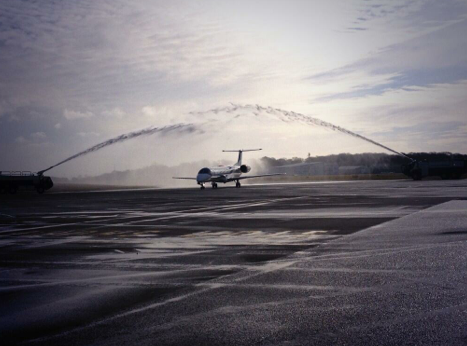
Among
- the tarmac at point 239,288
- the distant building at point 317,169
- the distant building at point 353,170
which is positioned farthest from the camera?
the distant building at point 317,169

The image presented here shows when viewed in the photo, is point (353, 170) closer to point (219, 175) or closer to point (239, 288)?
point (219, 175)

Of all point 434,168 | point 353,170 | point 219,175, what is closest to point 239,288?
point 219,175

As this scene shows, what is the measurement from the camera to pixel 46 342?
5.56 metres

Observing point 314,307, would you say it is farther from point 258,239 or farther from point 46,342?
point 258,239

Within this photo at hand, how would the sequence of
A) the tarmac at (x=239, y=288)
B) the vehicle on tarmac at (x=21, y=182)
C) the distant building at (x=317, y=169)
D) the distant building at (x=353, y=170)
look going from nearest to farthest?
1. the tarmac at (x=239, y=288)
2. the vehicle on tarmac at (x=21, y=182)
3. the distant building at (x=353, y=170)
4. the distant building at (x=317, y=169)

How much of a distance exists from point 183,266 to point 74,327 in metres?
4.31

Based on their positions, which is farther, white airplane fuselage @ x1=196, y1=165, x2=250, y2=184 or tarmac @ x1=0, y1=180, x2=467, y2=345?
white airplane fuselage @ x1=196, y1=165, x2=250, y2=184

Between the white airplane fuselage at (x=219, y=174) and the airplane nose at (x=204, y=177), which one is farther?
the white airplane fuselage at (x=219, y=174)

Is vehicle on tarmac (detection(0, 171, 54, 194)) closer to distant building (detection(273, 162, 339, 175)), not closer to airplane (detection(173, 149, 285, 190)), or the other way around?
airplane (detection(173, 149, 285, 190))

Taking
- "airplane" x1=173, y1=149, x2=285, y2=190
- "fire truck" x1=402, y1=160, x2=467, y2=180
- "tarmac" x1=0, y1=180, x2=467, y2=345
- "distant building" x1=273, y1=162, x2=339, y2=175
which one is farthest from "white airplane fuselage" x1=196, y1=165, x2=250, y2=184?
"distant building" x1=273, y1=162, x2=339, y2=175

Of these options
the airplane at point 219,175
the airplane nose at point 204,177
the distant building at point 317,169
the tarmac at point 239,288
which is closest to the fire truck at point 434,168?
the airplane at point 219,175

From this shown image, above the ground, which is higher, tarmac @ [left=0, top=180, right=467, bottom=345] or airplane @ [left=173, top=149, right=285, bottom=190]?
airplane @ [left=173, top=149, right=285, bottom=190]

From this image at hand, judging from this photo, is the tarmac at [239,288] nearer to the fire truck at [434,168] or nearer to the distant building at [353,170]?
the fire truck at [434,168]

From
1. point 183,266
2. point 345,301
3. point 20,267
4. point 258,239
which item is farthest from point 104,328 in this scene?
point 258,239
